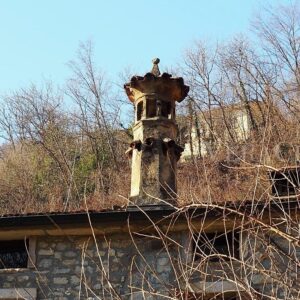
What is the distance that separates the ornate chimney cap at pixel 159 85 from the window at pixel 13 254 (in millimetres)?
3487

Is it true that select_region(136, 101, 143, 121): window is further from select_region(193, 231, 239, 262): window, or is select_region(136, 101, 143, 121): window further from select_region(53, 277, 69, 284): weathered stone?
select_region(53, 277, 69, 284): weathered stone

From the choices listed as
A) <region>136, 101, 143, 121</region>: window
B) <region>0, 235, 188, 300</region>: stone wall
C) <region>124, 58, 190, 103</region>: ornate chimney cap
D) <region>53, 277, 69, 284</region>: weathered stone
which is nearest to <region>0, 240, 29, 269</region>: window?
<region>0, 235, 188, 300</region>: stone wall

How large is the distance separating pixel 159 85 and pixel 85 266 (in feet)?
12.5

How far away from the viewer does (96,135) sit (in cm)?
2658

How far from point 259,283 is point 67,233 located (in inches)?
113

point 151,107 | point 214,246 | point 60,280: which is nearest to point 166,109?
point 151,107

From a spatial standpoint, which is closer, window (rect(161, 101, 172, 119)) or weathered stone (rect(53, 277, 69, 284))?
weathered stone (rect(53, 277, 69, 284))

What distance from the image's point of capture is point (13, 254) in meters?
10.0

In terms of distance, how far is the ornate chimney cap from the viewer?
11.6m

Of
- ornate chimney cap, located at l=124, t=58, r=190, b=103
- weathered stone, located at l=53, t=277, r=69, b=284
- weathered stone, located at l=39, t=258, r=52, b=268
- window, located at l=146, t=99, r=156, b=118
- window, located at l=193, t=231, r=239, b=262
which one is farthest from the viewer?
ornate chimney cap, located at l=124, t=58, r=190, b=103

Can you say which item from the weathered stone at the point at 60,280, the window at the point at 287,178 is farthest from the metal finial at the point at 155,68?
the weathered stone at the point at 60,280

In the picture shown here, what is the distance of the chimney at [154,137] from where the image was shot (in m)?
10.5

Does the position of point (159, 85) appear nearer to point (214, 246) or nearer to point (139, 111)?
point (139, 111)

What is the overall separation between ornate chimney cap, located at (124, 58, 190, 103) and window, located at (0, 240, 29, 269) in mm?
3487
